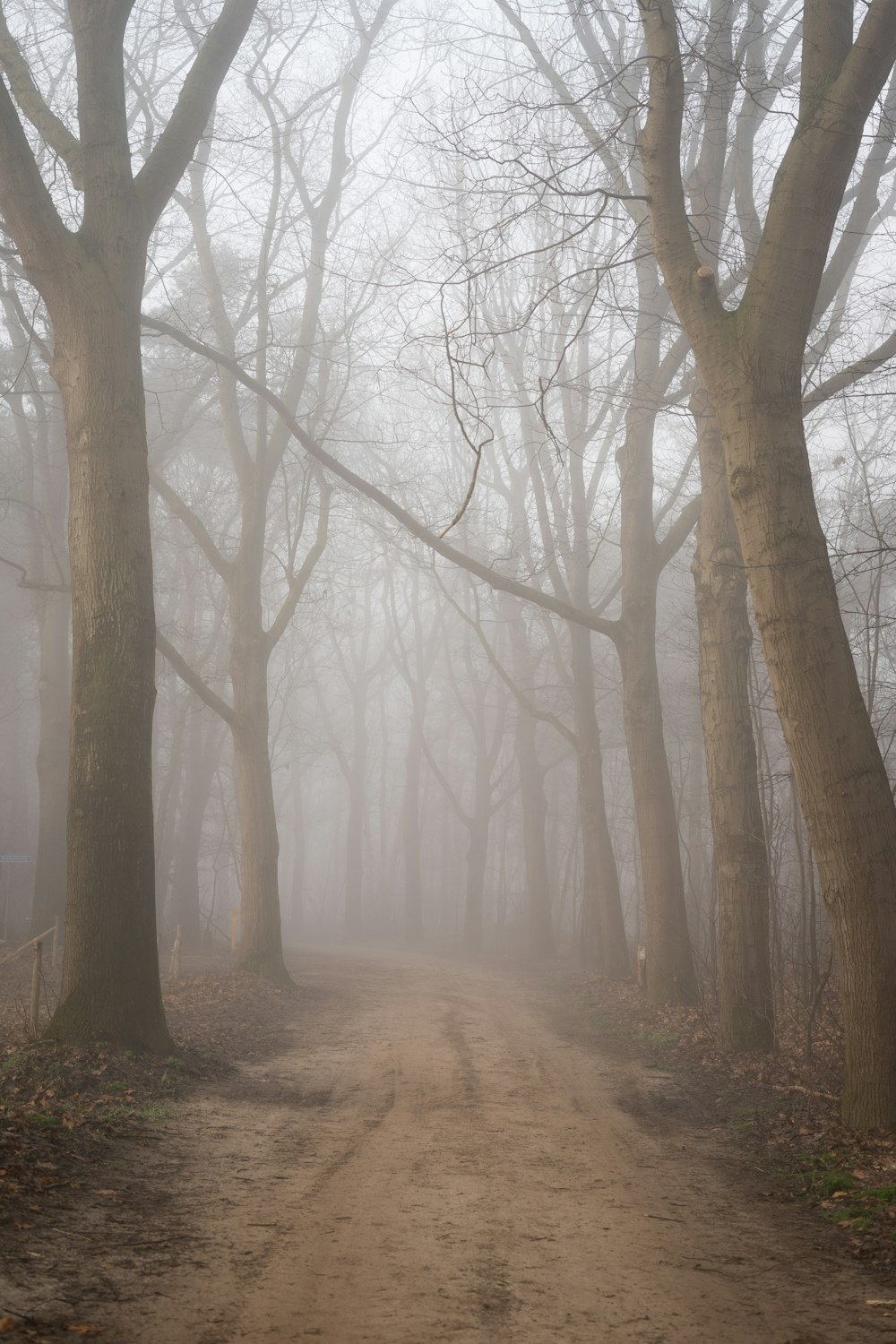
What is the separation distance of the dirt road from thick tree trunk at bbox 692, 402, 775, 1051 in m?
2.07

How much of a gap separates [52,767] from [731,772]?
15300 millimetres

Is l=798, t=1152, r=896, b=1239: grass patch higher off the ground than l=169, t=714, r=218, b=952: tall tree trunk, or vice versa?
l=169, t=714, r=218, b=952: tall tree trunk

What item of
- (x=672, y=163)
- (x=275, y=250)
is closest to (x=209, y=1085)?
(x=672, y=163)

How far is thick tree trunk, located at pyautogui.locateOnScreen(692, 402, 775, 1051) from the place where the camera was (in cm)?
970

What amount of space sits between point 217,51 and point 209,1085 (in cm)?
994

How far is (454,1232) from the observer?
179 inches

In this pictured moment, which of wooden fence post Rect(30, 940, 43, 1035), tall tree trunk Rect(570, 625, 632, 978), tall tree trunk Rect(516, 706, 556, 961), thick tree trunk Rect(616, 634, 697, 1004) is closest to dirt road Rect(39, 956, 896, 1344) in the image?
wooden fence post Rect(30, 940, 43, 1035)

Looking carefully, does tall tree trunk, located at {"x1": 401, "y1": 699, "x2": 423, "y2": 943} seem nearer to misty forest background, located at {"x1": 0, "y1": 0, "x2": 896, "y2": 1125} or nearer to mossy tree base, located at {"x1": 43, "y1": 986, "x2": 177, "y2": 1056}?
misty forest background, located at {"x1": 0, "y1": 0, "x2": 896, "y2": 1125}

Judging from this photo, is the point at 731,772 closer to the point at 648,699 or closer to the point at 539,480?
the point at 648,699

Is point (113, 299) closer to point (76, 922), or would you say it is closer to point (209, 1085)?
point (76, 922)

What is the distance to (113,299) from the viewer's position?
8.73 meters

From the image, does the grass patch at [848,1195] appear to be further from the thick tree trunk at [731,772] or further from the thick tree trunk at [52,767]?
the thick tree trunk at [52,767]

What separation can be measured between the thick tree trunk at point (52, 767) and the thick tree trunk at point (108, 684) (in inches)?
440

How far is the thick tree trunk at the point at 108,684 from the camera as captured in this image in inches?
308
